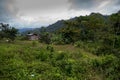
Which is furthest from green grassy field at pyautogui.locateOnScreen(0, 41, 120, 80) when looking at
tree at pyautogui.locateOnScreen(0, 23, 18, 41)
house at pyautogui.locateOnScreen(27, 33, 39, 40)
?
house at pyautogui.locateOnScreen(27, 33, 39, 40)

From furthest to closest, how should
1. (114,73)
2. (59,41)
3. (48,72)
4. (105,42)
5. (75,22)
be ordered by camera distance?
(75,22) < (59,41) < (105,42) < (114,73) < (48,72)

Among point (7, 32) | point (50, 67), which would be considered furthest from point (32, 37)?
point (50, 67)

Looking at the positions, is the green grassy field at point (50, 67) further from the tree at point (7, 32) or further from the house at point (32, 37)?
the house at point (32, 37)

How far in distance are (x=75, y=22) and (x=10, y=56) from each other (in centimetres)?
1902

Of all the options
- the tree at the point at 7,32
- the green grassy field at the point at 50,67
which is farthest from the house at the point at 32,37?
the green grassy field at the point at 50,67

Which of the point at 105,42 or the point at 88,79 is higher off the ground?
the point at 105,42

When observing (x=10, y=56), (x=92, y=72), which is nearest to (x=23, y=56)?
(x=10, y=56)

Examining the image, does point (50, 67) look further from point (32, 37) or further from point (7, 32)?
point (32, 37)

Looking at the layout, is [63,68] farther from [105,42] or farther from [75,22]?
[75,22]

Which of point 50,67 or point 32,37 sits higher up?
point 32,37

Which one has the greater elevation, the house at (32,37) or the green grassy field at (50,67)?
the house at (32,37)

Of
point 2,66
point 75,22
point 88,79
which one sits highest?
point 75,22

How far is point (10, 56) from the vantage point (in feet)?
59.0

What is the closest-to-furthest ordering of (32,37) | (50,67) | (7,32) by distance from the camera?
(50,67) → (7,32) → (32,37)
